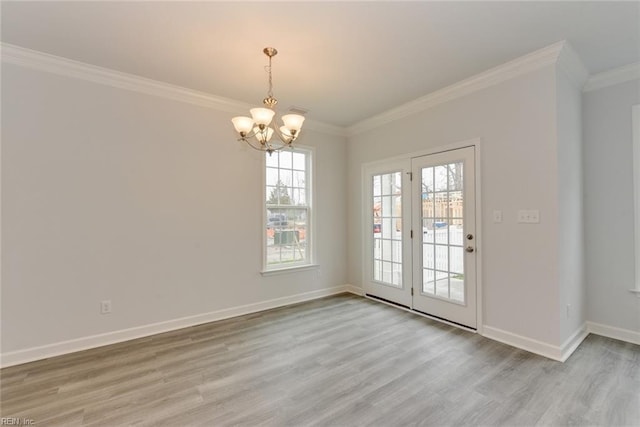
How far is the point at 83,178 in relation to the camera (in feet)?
9.48

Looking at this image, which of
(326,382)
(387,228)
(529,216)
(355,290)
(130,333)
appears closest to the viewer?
(326,382)

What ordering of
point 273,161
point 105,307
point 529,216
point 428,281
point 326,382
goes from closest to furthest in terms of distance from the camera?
point 326,382 < point 529,216 < point 105,307 < point 428,281 < point 273,161

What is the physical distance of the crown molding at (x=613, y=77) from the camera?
2859 millimetres

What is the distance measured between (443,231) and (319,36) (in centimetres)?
255

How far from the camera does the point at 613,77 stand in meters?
2.98

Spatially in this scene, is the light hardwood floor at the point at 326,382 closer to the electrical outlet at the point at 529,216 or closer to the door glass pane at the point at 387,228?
the door glass pane at the point at 387,228

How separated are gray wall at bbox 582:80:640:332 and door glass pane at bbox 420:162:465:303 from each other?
1335 millimetres

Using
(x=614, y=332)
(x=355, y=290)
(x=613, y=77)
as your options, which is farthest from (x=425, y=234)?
(x=613, y=77)

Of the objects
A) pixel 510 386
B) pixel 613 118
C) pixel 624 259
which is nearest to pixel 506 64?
pixel 613 118

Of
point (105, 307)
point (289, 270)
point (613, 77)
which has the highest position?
point (613, 77)

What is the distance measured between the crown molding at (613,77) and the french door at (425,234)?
55.9 inches

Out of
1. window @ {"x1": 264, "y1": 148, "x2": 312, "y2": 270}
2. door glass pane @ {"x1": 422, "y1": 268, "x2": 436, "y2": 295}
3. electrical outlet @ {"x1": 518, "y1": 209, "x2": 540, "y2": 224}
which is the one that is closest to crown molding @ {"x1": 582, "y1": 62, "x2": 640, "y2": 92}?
electrical outlet @ {"x1": 518, "y1": 209, "x2": 540, "y2": 224}

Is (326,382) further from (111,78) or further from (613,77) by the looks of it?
(613,77)

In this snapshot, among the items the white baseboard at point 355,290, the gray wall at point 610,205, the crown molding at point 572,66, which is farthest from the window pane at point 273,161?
the gray wall at point 610,205
